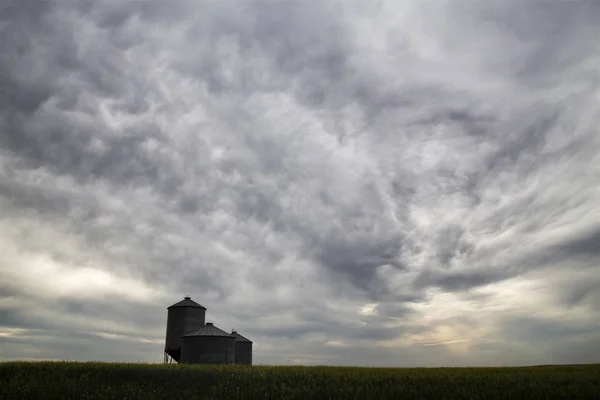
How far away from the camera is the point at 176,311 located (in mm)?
47375

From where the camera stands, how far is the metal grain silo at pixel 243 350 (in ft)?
166

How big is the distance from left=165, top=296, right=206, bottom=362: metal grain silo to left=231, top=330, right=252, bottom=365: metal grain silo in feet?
18.5

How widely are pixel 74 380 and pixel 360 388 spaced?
17230 millimetres

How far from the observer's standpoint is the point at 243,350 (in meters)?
51.5

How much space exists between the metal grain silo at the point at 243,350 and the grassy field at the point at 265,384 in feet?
66.4

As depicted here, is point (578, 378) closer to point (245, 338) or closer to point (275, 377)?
point (275, 377)

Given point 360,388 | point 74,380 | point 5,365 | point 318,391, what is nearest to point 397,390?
point 360,388

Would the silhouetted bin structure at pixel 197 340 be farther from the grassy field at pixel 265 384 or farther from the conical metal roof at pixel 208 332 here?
the grassy field at pixel 265 384

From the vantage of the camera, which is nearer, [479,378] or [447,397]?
[447,397]

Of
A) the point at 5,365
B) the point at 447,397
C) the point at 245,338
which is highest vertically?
the point at 245,338

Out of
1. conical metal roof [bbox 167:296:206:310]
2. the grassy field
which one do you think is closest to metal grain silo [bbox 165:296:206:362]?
conical metal roof [bbox 167:296:206:310]

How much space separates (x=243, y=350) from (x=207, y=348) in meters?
10.0

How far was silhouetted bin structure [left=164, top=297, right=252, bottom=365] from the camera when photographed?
4241 centimetres

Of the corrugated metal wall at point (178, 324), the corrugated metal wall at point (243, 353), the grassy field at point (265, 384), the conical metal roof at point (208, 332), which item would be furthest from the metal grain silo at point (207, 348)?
the grassy field at point (265, 384)
